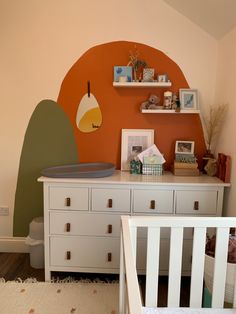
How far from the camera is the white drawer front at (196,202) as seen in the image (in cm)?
221

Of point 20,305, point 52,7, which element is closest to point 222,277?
point 20,305

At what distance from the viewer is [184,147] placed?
2613 millimetres

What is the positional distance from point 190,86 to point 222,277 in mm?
1700

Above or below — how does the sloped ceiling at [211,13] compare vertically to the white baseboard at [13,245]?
above

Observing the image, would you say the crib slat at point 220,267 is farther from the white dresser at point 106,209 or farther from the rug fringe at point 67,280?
the rug fringe at point 67,280

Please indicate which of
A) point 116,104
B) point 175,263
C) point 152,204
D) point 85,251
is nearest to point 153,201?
point 152,204

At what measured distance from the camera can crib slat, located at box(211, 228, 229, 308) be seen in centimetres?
140

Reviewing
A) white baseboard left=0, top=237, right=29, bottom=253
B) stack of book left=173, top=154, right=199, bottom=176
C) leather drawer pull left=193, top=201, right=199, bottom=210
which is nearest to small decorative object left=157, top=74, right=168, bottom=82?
stack of book left=173, top=154, right=199, bottom=176

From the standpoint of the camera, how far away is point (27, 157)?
8.90 feet

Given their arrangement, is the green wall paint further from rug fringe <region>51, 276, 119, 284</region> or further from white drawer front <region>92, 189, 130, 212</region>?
rug fringe <region>51, 276, 119, 284</region>

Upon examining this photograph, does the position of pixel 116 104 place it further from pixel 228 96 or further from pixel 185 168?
pixel 228 96

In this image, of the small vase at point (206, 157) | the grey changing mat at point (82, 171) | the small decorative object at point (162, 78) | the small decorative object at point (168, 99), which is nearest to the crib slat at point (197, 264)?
the grey changing mat at point (82, 171)

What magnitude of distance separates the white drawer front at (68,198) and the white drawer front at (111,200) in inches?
3.2

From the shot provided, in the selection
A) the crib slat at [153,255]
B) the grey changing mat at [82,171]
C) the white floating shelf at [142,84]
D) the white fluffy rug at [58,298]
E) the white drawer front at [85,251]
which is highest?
the white floating shelf at [142,84]
